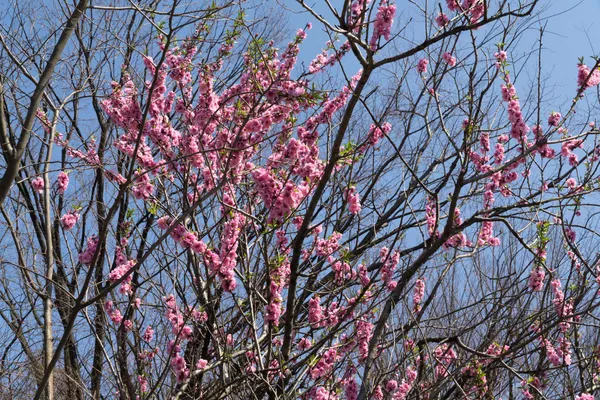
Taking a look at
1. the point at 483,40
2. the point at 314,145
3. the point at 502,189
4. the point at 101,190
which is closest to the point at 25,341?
the point at 101,190

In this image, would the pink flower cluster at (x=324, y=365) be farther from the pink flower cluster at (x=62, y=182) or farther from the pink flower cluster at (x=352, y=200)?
the pink flower cluster at (x=62, y=182)

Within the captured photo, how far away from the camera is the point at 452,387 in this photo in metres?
6.05

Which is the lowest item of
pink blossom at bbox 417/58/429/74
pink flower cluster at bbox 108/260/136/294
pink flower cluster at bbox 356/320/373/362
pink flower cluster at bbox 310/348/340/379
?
pink flower cluster at bbox 310/348/340/379

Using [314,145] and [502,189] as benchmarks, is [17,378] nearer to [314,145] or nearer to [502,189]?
[314,145]

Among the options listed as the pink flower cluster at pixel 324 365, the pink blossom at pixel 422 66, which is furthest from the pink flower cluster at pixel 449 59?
the pink flower cluster at pixel 324 365

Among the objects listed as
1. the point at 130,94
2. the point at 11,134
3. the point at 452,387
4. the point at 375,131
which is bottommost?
the point at 452,387

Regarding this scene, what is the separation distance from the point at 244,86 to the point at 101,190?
3620mm

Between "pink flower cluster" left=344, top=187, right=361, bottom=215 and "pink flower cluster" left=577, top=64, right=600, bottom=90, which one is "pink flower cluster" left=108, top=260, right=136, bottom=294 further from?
"pink flower cluster" left=577, top=64, right=600, bottom=90

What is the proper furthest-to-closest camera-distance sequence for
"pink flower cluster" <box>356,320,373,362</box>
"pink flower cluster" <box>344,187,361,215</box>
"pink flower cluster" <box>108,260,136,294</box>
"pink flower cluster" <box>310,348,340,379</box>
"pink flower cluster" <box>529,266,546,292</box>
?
"pink flower cluster" <box>356,320,373,362</box> → "pink flower cluster" <box>310,348,340,379</box> → "pink flower cluster" <box>529,266,546,292</box> → "pink flower cluster" <box>344,187,361,215</box> → "pink flower cluster" <box>108,260,136,294</box>

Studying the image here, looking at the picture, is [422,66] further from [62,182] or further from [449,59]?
[62,182]

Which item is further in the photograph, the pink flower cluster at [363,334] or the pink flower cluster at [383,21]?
the pink flower cluster at [363,334]

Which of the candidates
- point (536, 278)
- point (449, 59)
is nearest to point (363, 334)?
point (536, 278)

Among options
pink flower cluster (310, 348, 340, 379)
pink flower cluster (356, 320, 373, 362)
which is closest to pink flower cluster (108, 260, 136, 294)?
pink flower cluster (310, 348, 340, 379)

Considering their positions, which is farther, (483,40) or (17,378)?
(17,378)
